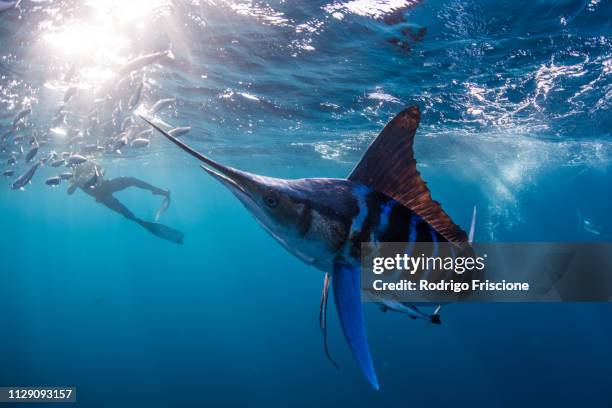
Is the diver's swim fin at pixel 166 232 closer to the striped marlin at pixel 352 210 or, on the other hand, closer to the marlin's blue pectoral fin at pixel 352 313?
the striped marlin at pixel 352 210

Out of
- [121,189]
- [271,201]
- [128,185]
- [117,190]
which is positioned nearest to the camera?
[271,201]

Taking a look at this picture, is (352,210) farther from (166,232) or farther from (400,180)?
(166,232)

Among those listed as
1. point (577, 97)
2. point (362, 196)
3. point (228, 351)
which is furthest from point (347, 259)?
point (228, 351)

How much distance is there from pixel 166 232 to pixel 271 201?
915cm

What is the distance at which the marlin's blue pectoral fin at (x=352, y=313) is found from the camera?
1750 mm

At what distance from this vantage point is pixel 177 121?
692 inches

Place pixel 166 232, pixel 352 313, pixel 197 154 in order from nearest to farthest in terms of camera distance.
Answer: pixel 197 154 < pixel 352 313 < pixel 166 232

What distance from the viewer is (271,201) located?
6.61 feet

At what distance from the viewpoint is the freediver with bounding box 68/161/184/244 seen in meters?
10.4

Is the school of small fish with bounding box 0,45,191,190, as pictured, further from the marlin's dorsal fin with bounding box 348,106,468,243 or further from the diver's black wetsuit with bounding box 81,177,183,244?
the marlin's dorsal fin with bounding box 348,106,468,243

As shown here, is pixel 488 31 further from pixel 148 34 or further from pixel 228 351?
pixel 228 351

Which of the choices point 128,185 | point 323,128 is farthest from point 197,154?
point 323,128

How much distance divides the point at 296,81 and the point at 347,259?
1140 cm

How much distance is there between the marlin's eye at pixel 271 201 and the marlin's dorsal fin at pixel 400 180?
0.66 m
